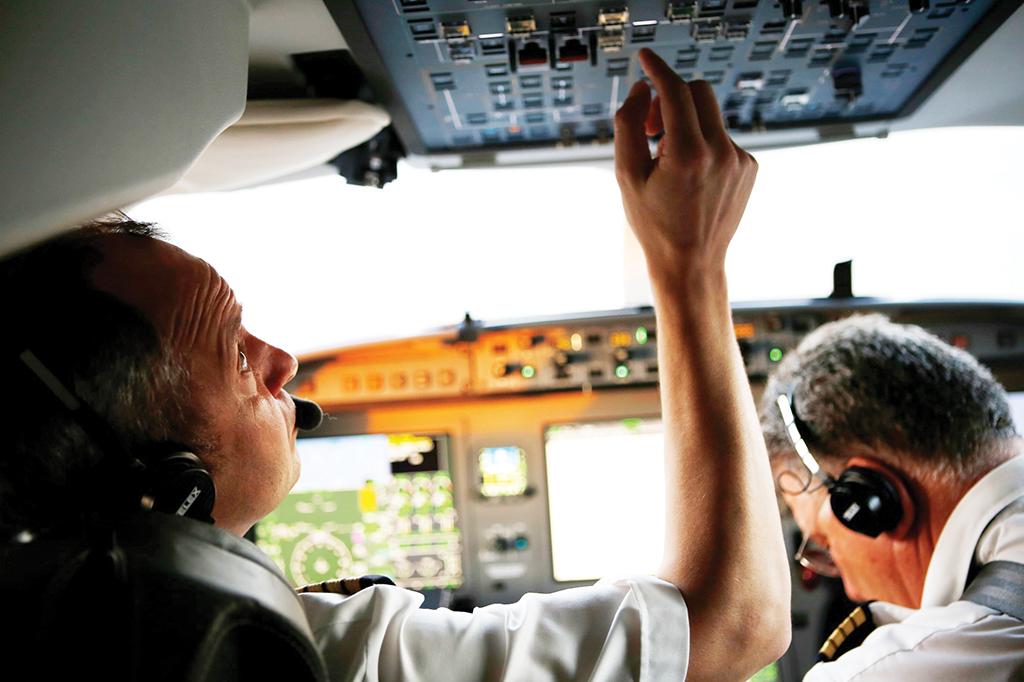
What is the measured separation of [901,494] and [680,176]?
658 millimetres

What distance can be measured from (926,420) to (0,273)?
1.14 meters

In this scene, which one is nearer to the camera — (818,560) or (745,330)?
(818,560)

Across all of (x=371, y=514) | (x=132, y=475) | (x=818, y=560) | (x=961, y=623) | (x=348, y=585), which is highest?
(x=132, y=475)

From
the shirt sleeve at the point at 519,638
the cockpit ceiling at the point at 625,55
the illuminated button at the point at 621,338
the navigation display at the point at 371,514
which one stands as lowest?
the navigation display at the point at 371,514

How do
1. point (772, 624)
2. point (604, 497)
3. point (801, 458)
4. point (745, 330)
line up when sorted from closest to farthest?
point (772, 624), point (801, 458), point (745, 330), point (604, 497)

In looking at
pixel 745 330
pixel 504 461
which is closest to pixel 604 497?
pixel 504 461

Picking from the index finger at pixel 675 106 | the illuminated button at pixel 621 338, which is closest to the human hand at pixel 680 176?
the index finger at pixel 675 106

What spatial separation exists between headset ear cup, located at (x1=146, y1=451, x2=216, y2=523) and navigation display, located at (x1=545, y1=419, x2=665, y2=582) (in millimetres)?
1698

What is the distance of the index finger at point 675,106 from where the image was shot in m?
0.79

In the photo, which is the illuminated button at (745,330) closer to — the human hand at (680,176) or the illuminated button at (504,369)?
the illuminated button at (504,369)

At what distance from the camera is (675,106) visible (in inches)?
31.1

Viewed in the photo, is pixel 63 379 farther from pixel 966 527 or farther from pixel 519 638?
pixel 966 527

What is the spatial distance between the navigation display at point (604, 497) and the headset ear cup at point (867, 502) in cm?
119

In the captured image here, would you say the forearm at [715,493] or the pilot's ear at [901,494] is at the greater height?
the forearm at [715,493]
